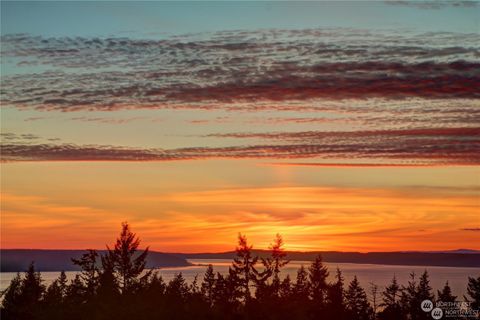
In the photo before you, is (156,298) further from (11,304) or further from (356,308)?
(356,308)

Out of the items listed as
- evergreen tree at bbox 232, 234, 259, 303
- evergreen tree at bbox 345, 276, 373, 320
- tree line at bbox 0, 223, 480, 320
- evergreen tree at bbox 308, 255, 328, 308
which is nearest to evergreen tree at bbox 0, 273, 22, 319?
tree line at bbox 0, 223, 480, 320

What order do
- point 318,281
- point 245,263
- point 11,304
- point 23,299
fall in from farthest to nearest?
point 318,281 → point 245,263 → point 23,299 → point 11,304

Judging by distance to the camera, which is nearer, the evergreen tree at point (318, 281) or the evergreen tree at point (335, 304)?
the evergreen tree at point (335, 304)

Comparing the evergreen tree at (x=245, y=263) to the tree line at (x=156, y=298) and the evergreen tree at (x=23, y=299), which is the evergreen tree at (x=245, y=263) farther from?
the evergreen tree at (x=23, y=299)

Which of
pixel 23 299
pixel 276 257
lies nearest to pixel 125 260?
pixel 23 299

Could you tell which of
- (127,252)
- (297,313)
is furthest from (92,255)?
(297,313)

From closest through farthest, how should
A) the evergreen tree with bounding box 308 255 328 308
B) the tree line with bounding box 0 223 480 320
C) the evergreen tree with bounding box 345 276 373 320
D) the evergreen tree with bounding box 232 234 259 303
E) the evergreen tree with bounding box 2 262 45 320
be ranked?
the tree line with bounding box 0 223 480 320 → the evergreen tree with bounding box 2 262 45 320 → the evergreen tree with bounding box 232 234 259 303 → the evergreen tree with bounding box 345 276 373 320 → the evergreen tree with bounding box 308 255 328 308

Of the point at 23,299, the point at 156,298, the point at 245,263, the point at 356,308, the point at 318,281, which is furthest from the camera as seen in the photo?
the point at 318,281

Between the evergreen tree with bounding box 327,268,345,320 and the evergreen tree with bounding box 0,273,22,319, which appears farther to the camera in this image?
the evergreen tree with bounding box 327,268,345,320

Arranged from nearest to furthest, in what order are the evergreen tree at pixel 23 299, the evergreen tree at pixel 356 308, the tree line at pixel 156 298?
the tree line at pixel 156 298, the evergreen tree at pixel 23 299, the evergreen tree at pixel 356 308

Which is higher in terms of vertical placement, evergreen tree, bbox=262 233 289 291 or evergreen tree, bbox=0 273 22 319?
evergreen tree, bbox=262 233 289 291

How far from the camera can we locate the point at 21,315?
191ft

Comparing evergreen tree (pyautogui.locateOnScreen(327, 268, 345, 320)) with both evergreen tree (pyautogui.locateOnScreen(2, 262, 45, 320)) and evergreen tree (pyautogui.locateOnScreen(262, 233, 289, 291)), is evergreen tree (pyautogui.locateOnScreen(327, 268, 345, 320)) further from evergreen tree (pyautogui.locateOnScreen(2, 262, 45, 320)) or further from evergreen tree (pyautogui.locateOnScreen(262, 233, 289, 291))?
evergreen tree (pyautogui.locateOnScreen(2, 262, 45, 320))

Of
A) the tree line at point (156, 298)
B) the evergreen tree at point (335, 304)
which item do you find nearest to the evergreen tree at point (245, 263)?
the tree line at point (156, 298)
